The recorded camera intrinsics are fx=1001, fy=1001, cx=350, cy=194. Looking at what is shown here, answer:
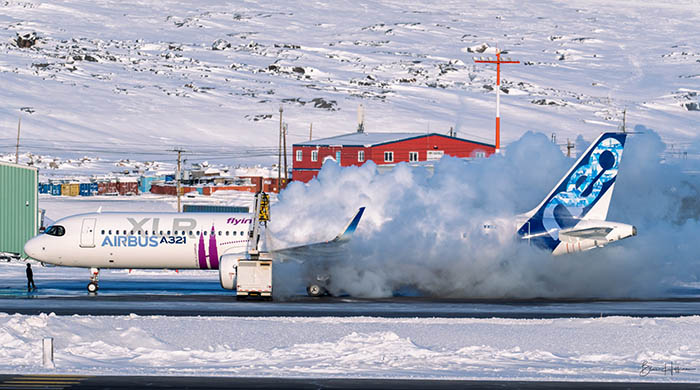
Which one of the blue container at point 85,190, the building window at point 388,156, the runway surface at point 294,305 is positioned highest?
the building window at point 388,156

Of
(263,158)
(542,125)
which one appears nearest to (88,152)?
(263,158)

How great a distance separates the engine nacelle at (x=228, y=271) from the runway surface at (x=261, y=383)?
71.3ft

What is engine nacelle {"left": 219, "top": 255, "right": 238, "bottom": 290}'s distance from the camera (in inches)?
1948

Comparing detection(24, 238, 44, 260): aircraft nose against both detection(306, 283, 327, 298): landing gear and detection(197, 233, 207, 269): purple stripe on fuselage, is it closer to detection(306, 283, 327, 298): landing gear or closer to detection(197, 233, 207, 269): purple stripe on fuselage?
detection(197, 233, 207, 269): purple stripe on fuselage

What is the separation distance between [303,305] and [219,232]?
29.4 feet

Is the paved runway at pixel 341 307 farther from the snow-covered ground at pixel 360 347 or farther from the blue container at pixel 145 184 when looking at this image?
the blue container at pixel 145 184

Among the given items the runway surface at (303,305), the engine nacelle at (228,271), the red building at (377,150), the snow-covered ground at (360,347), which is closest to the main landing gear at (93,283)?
the runway surface at (303,305)

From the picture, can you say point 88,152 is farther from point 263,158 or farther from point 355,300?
point 355,300

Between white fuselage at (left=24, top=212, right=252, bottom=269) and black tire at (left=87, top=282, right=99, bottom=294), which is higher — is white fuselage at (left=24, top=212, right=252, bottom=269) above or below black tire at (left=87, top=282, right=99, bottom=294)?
above

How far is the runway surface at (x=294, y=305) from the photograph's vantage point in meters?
42.6

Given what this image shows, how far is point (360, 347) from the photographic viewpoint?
31812mm

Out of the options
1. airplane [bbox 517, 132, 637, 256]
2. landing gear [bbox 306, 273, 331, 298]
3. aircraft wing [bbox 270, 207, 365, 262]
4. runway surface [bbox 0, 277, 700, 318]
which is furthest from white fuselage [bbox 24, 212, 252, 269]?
airplane [bbox 517, 132, 637, 256]

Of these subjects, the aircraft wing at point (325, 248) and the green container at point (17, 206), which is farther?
the green container at point (17, 206)

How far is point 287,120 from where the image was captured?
196 meters
